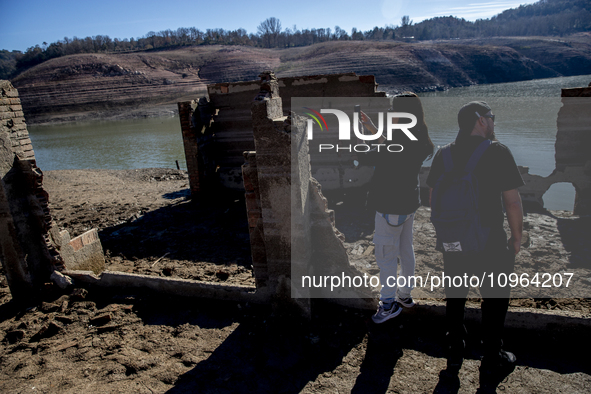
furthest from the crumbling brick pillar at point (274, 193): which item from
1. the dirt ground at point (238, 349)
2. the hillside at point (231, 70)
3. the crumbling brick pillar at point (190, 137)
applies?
the hillside at point (231, 70)

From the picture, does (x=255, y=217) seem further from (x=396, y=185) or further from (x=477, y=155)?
(x=477, y=155)

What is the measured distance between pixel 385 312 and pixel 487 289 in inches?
39.3

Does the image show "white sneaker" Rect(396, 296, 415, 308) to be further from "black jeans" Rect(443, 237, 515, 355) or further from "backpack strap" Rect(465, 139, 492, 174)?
"backpack strap" Rect(465, 139, 492, 174)

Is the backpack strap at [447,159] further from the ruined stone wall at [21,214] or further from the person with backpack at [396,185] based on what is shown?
the ruined stone wall at [21,214]

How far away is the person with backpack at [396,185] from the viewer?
9.47 ft

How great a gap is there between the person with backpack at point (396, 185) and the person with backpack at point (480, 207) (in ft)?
0.96

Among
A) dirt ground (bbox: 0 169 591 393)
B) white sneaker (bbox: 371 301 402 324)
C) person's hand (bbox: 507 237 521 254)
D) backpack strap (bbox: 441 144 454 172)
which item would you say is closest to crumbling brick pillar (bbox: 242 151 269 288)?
dirt ground (bbox: 0 169 591 393)

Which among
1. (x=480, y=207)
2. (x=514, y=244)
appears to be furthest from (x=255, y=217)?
(x=514, y=244)

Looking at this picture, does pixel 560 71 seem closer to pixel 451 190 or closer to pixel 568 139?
pixel 568 139

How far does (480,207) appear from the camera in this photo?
8.21ft

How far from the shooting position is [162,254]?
610 cm

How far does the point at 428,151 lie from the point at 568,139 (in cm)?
624

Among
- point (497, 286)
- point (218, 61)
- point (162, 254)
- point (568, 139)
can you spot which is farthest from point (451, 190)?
point (218, 61)

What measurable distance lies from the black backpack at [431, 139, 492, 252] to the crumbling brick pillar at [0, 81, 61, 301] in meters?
4.72
